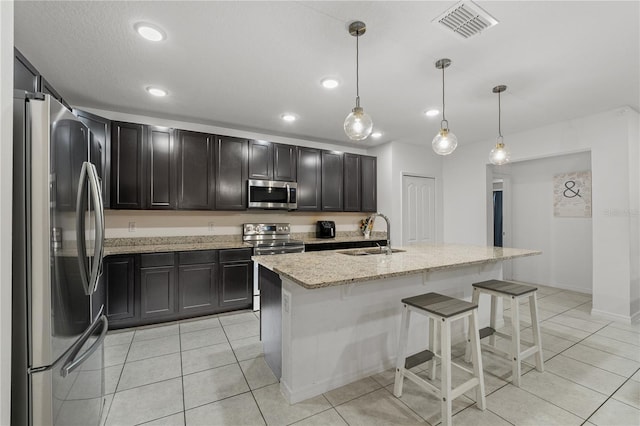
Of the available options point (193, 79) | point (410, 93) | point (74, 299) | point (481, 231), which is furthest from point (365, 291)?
point (481, 231)

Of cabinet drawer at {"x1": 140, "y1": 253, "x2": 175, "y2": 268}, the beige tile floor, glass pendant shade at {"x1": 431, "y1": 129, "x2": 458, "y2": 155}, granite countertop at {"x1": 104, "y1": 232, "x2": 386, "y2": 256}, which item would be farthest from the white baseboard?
cabinet drawer at {"x1": 140, "y1": 253, "x2": 175, "y2": 268}

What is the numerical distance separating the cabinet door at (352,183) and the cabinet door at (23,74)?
12.6 feet

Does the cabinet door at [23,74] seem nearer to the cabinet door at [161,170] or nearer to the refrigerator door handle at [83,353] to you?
the cabinet door at [161,170]

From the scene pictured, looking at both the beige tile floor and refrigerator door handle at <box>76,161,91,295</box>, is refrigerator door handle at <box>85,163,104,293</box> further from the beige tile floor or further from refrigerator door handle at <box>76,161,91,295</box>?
the beige tile floor

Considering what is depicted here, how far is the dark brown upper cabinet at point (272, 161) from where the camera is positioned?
13.6 ft

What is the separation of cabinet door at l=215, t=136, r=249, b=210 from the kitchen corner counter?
52 cm

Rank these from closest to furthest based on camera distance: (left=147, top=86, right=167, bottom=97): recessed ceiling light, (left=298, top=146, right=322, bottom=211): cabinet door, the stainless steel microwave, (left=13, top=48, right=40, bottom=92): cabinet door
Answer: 1. (left=13, top=48, right=40, bottom=92): cabinet door
2. (left=147, top=86, right=167, bottom=97): recessed ceiling light
3. the stainless steel microwave
4. (left=298, top=146, right=322, bottom=211): cabinet door

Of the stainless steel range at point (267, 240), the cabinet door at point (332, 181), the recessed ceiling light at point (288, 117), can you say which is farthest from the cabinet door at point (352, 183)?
the recessed ceiling light at point (288, 117)

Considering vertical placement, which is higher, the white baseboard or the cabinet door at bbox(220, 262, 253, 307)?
the cabinet door at bbox(220, 262, 253, 307)

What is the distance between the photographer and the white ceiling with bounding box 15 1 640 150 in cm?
185

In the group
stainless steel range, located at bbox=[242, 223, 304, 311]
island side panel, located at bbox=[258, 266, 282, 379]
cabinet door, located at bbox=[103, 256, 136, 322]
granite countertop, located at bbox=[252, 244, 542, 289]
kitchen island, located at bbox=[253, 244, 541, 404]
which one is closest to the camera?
granite countertop, located at bbox=[252, 244, 542, 289]

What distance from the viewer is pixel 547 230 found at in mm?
5008

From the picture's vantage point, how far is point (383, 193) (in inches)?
208

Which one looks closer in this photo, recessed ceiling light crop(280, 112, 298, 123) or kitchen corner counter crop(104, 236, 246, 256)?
kitchen corner counter crop(104, 236, 246, 256)
